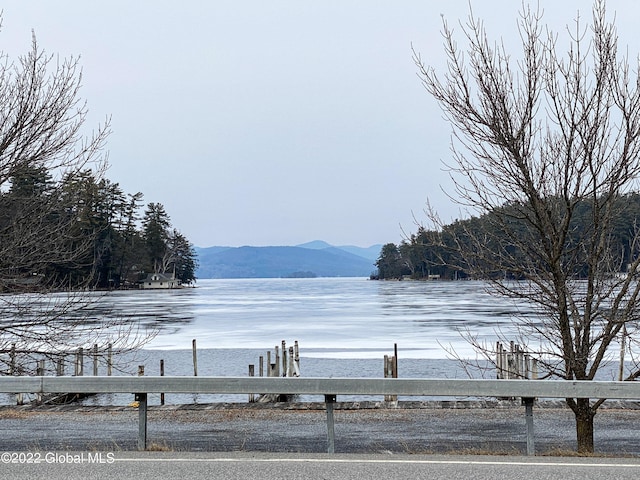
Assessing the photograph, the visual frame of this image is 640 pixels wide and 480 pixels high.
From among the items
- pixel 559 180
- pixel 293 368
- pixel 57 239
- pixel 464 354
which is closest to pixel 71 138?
pixel 57 239

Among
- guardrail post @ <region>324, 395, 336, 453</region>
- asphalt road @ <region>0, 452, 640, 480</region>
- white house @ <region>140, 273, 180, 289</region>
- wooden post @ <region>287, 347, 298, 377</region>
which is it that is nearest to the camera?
asphalt road @ <region>0, 452, 640, 480</region>

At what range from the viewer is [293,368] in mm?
26328

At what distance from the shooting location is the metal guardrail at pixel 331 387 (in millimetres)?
8930

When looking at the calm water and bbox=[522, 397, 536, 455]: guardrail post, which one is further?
the calm water

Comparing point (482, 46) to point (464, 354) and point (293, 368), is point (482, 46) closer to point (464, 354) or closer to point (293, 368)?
point (293, 368)

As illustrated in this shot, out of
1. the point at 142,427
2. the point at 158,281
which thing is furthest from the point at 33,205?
the point at 158,281

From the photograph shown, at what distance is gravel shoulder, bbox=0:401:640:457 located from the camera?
1285 centimetres

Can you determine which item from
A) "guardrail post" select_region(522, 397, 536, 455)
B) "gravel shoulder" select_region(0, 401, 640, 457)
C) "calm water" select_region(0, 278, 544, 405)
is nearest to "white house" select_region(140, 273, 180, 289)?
"calm water" select_region(0, 278, 544, 405)

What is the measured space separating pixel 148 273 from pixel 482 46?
513 ft

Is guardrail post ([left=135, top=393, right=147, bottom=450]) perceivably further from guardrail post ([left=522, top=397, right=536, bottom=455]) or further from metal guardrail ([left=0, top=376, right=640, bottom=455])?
guardrail post ([left=522, top=397, right=536, bottom=455])

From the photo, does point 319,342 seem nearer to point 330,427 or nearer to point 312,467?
point 330,427

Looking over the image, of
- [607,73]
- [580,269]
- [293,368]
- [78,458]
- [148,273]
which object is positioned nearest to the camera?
[78,458]

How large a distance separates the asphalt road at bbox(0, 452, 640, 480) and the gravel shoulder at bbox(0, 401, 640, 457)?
2977 mm

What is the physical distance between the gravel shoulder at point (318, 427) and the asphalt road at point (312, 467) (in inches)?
117
